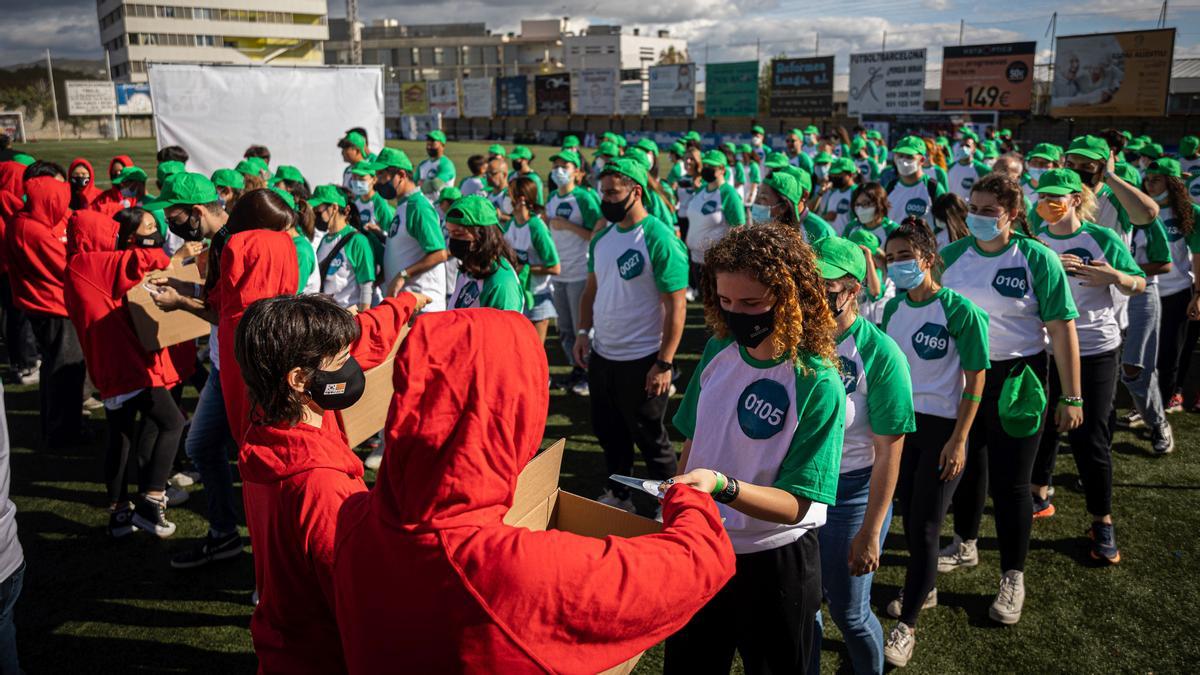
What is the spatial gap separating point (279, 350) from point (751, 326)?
4.53ft

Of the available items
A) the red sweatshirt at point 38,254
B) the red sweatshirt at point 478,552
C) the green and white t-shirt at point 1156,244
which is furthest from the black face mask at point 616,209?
the red sweatshirt at point 38,254

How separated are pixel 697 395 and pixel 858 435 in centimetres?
67

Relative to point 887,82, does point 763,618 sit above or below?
below

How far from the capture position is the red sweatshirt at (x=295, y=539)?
2039 mm

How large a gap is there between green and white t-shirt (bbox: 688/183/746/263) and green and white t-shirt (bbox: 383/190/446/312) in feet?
11.6

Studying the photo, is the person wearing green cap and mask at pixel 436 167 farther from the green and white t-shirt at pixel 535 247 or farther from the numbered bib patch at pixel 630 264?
the numbered bib patch at pixel 630 264

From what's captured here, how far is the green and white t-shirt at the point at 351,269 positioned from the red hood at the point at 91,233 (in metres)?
1.48

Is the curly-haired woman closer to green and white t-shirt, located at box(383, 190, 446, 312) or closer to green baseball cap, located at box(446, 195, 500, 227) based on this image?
green baseball cap, located at box(446, 195, 500, 227)

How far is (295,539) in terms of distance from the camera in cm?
205

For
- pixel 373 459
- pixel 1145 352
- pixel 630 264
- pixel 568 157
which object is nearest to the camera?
pixel 630 264

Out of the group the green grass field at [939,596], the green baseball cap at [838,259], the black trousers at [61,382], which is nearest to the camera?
the green baseball cap at [838,259]

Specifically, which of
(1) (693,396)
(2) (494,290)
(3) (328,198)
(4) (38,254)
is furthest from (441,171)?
(1) (693,396)

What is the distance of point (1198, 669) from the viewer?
359 centimetres

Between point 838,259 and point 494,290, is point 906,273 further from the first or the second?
point 494,290
